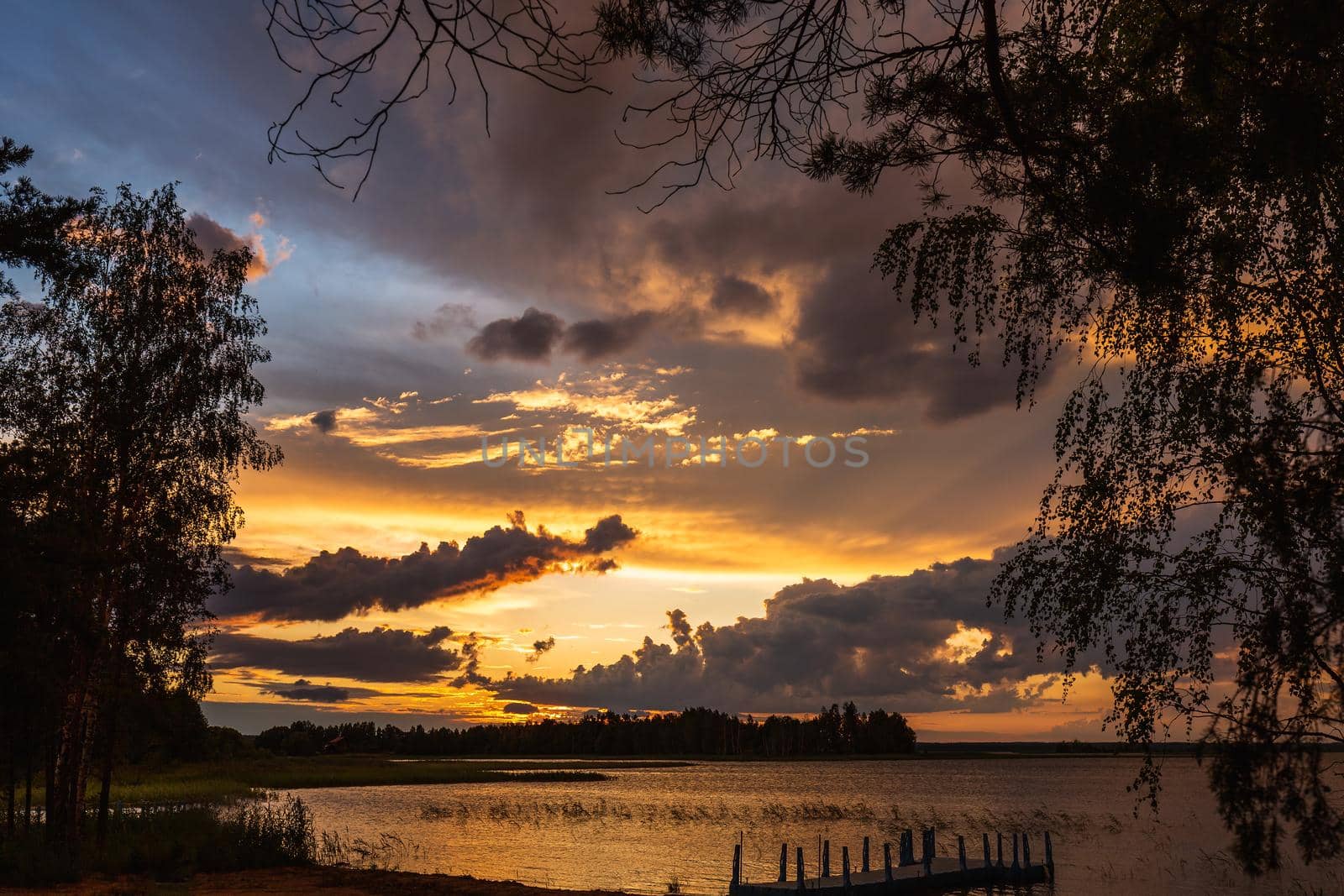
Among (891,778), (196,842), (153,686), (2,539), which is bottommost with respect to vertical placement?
(891,778)

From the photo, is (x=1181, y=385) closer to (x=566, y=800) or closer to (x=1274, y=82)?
(x=1274, y=82)

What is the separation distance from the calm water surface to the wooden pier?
1605 millimetres

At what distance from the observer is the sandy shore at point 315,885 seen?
19.0 metres

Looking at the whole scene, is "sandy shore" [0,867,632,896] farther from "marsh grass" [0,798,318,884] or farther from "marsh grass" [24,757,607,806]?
"marsh grass" [24,757,607,806]

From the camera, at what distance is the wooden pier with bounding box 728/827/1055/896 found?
25.9m

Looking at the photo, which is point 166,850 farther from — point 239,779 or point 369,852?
point 239,779

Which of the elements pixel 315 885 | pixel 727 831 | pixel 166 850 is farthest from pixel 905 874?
pixel 727 831

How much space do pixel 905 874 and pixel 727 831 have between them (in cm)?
2580

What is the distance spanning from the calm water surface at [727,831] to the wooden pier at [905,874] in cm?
161

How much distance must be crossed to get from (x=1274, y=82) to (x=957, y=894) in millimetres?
27763

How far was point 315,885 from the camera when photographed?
21.7 metres

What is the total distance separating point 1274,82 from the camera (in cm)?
880

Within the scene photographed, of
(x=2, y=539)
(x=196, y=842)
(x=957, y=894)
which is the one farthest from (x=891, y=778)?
(x=2, y=539)

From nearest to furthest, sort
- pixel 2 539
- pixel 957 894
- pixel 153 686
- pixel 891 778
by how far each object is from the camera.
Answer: pixel 2 539, pixel 153 686, pixel 957 894, pixel 891 778
